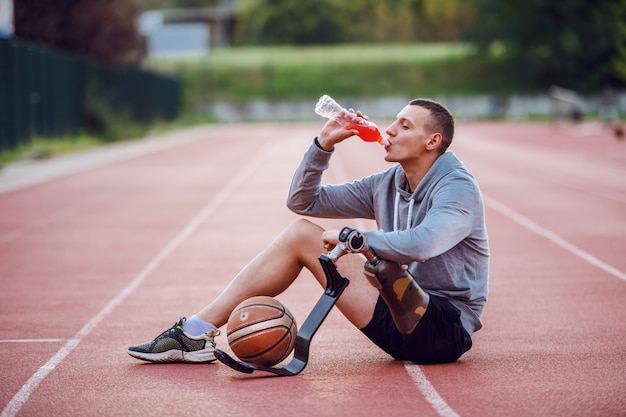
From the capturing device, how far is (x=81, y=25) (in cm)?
4466

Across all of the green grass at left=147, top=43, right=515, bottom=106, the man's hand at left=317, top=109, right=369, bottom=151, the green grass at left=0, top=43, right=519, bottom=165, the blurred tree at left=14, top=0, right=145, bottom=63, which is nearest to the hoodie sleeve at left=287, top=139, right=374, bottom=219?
the man's hand at left=317, top=109, right=369, bottom=151

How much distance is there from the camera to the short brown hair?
18.7ft

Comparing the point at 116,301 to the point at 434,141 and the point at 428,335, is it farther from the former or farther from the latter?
the point at 434,141

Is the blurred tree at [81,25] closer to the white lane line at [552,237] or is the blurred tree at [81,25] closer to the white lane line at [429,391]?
the white lane line at [552,237]

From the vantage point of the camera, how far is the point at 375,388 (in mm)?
5504

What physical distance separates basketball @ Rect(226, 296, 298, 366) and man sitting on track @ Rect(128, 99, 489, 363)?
150mm

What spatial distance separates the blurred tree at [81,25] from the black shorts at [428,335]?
3913 cm

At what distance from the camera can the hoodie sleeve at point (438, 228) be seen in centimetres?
521

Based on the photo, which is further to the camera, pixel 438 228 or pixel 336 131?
pixel 336 131

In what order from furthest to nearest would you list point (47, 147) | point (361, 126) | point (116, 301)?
point (47, 147)
point (116, 301)
point (361, 126)

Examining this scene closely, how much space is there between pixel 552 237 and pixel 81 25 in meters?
35.5

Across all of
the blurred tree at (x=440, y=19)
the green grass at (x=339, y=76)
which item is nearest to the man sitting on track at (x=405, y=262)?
the green grass at (x=339, y=76)

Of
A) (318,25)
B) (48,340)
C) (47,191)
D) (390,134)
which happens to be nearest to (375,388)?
(390,134)

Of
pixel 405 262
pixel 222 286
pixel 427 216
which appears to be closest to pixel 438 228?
pixel 427 216
